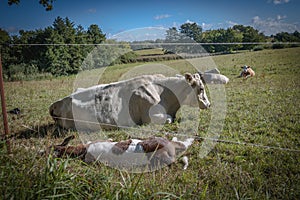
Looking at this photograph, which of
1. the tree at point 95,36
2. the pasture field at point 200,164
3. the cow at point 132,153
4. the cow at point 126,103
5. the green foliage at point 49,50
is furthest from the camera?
the tree at point 95,36

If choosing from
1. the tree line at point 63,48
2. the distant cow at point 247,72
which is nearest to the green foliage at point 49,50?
the tree line at point 63,48

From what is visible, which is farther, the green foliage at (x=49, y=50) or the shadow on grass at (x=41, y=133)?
the green foliage at (x=49, y=50)

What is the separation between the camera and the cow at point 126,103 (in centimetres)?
475

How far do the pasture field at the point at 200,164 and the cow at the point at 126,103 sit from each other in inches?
14.5

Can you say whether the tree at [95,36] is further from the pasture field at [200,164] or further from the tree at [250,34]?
the tree at [250,34]

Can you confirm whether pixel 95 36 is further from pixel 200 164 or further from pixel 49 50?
pixel 200 164

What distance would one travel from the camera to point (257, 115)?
5.05m

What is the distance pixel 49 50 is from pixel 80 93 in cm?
351

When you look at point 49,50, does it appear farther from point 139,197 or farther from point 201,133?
point 139,197

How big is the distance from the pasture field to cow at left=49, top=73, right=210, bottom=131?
0.37 meters

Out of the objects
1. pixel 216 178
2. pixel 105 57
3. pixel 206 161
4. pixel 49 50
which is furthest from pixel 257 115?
pixel 49 50

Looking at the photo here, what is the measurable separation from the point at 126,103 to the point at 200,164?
91.7 inches

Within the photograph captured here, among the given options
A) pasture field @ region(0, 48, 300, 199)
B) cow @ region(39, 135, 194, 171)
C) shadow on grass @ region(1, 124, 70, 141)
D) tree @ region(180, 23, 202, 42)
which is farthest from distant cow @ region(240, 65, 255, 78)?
shadow on grass @ region(1, 124, 70, 141)

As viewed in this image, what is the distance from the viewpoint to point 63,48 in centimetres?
801
